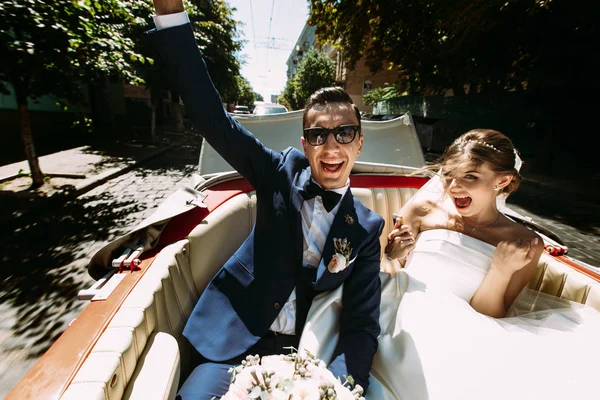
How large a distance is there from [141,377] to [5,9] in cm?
508

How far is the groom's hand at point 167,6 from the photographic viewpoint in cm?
123

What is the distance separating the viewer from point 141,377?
3.60 feet

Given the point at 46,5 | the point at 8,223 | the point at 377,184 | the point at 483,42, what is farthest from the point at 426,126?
the point at 8,223

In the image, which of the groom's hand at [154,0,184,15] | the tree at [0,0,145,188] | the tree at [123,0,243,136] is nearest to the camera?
the groom's hand at [154,0,184,15]

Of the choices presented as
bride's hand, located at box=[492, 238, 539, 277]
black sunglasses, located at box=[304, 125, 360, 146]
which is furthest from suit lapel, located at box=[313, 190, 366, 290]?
bride's hand, located at box=[492, 238, 539, 277]

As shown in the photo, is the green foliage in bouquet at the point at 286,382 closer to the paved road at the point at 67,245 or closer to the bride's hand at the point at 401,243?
the bride's hand at the point at 401,243

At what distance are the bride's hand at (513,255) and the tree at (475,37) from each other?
6.96m

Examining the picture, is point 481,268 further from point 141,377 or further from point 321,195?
point 141,377

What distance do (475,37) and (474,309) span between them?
10318 mm

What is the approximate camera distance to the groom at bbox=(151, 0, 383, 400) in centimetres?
142

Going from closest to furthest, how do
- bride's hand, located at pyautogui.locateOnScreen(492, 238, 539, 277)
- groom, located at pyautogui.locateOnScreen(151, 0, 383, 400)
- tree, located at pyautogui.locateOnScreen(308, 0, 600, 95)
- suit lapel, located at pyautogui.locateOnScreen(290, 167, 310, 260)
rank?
A: groom, located at pyautogui.locateOnScreen(151, 0, 383, 400) < suit lapel, located at pyautogui.locateOnScreen(290, 167, 310, 260) < bride's hand, located at pyautogui.locateOnScreen(492, 238, 539, 277) < tree, located at pyautogui.locateOnScreen(308, 0, 600, 95)

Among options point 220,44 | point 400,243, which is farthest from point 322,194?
point 220,44

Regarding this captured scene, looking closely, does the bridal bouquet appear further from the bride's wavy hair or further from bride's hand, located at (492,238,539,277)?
the bride's wavy hair

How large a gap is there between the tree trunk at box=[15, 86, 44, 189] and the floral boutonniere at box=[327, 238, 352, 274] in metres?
6.41
